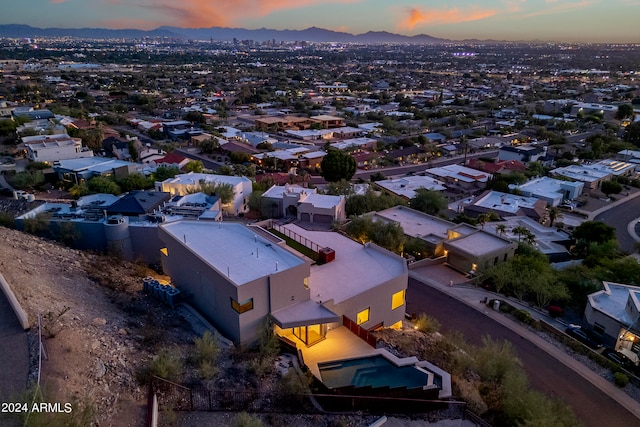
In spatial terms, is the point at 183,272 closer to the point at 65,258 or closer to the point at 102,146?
the point at 65,258

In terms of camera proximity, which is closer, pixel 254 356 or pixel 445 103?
pixel 254 356

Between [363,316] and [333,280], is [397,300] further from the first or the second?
[333,280]

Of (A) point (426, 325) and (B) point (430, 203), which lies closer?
(A) point (426, 325)

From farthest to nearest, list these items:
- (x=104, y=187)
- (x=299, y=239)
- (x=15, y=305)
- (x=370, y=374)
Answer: (x=104, y=187) < (x=299, y=239) < (x=370, y=374) < (x=15, y=305)

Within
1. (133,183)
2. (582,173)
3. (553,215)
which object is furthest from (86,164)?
(582,173)

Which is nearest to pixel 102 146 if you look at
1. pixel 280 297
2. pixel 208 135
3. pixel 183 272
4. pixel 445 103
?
pixel 208 135

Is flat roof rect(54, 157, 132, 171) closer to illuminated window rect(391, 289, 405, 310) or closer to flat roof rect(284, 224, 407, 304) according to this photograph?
flat roof rect(284, 224, 407, 304)

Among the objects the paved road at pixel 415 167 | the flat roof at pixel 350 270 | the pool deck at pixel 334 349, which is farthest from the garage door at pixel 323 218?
the paved road at pixel 415 167
